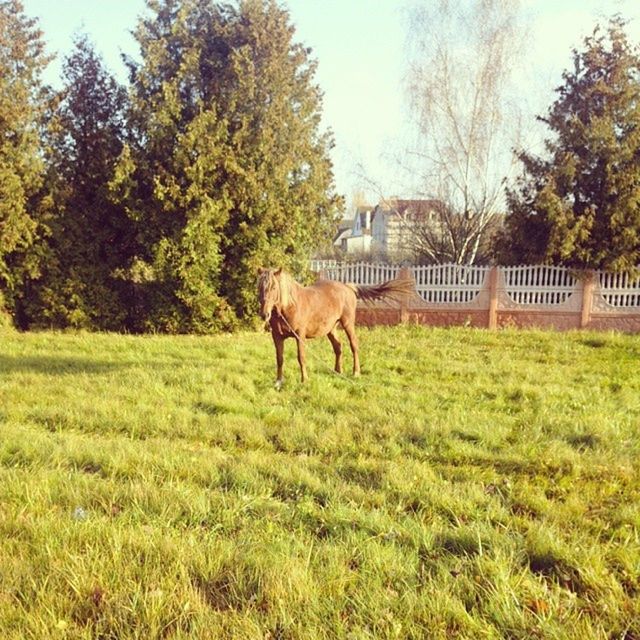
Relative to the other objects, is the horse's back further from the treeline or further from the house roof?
the house roof

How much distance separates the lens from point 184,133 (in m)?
12.6

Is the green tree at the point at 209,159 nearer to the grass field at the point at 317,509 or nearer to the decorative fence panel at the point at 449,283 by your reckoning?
the decorative fence panel at the point at 449,283

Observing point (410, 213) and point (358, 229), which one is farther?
point (358, 229)

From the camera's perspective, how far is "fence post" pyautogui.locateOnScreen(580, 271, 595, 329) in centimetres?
1320

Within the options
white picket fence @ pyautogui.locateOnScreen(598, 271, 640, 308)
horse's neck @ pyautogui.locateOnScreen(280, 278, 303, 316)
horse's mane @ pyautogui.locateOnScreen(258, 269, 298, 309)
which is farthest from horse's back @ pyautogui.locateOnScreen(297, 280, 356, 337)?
white picket fence @ pyautogui.locateOnScreen(598, 271, 640, 308)

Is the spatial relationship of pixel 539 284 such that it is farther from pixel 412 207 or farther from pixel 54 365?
pixel 54 365

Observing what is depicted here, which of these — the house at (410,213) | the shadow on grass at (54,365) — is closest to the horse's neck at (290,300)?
the shadow on grass at (54,365)

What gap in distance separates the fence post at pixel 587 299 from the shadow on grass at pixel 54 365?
1140 centimetres

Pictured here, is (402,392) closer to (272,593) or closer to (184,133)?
(272,593)

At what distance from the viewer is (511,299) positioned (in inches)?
540

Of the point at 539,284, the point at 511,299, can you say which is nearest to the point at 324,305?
the point at 511,299

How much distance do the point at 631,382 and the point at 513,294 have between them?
6.72 meters

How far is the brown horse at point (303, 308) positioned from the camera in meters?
6.20

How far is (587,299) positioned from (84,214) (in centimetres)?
1355
